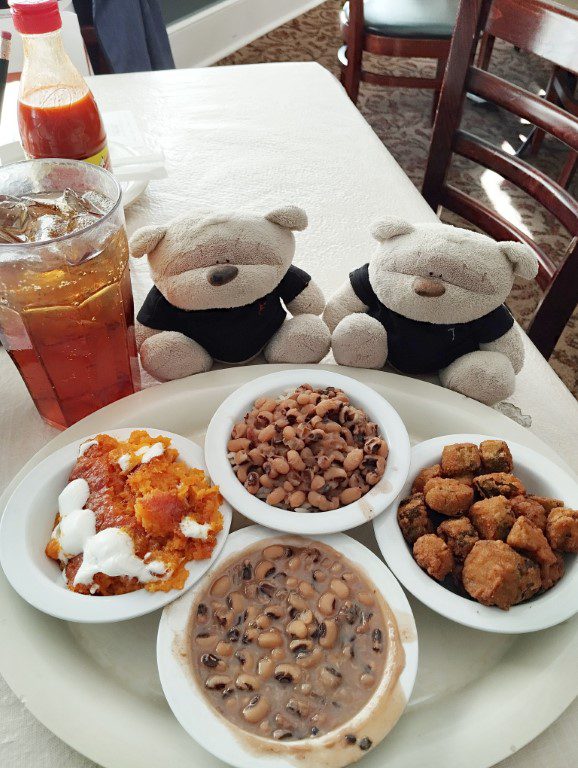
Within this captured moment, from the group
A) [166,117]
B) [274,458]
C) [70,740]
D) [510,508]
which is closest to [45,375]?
[274,458]

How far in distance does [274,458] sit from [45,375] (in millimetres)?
358

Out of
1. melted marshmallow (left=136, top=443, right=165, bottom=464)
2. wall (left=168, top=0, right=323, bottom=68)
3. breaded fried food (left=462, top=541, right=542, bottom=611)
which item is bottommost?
wall (left=168, top=0, right=323, bottom=68)

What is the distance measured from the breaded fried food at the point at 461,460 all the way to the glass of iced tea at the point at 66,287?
50cm

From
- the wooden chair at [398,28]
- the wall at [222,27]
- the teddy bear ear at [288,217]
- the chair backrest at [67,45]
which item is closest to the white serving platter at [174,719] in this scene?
the teddy bear ear at [288,217]

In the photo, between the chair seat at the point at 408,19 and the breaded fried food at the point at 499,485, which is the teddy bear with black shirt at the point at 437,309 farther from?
the chair seat at the point at 408,19

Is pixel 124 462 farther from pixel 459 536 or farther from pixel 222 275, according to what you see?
pixel 459 536

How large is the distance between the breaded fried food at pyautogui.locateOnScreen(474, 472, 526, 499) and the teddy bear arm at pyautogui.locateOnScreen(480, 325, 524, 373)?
0.23m

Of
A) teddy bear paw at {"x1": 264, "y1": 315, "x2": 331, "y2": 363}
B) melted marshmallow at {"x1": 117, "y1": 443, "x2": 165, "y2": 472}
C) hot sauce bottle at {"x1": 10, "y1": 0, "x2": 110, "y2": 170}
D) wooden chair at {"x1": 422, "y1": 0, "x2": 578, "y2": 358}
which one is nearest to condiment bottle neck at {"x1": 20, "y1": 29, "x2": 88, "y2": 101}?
hot sauce bottle at {"x1": 10, "y1": 0, "x2": 110, "y2": 170}

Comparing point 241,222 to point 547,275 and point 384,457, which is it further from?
point 547,275

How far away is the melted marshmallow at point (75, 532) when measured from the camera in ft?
2.51

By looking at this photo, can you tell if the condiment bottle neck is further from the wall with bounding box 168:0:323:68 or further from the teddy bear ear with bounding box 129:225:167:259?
the wall with bounding box 168:0:323:68

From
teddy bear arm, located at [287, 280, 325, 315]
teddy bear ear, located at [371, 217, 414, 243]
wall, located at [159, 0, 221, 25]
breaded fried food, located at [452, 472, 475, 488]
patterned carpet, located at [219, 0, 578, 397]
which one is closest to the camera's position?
breaded fried food, located at [452, 472, 475, 488]

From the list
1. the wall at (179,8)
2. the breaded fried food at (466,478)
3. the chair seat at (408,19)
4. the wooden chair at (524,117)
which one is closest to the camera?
the breaded fried food at (466,478)

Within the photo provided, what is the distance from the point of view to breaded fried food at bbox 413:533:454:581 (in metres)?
0.77
